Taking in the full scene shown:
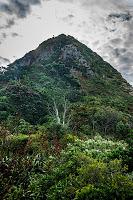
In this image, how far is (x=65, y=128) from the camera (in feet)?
173

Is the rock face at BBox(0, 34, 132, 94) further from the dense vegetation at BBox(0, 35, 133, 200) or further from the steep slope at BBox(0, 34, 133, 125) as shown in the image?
the dense vegetation at BBox(0, 35, 133, 200)

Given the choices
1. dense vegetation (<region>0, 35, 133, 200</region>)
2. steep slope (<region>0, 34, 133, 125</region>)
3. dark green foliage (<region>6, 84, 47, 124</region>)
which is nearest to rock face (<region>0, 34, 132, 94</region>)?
steep slope (<region>0, 34, 133, 125</region>)

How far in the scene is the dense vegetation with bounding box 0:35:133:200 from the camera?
22.7 m

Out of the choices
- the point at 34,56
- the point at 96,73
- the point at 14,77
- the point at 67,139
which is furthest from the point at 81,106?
the point at 34,56

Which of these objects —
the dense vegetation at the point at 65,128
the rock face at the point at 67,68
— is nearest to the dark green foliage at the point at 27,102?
the dense vegetation at the point at 65,128

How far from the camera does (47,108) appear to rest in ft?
247

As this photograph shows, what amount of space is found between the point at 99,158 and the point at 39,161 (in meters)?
4.68

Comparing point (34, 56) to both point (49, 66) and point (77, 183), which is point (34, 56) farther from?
point (77, 183)

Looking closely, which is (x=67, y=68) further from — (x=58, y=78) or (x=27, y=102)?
(x=27, y=102)

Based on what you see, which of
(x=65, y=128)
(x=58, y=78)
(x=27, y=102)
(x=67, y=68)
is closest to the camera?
(x=65, y=128)

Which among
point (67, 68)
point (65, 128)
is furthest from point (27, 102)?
point (67, 68)

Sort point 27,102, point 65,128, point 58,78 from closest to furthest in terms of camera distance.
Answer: point 65,128 → point 27,102 → point 58,78

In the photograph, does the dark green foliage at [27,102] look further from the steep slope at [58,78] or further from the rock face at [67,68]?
the rock face at [67,68]

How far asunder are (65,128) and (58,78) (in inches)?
2020
